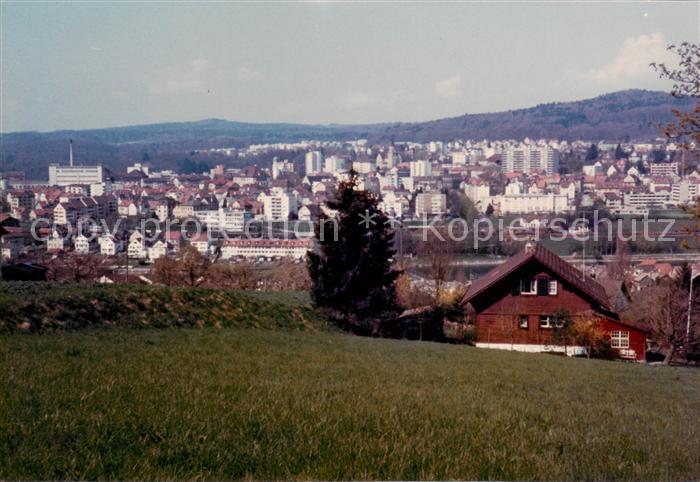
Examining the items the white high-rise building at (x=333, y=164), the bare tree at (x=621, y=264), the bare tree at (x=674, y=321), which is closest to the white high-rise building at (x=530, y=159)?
the white high-rise building at (x=333, y=164)

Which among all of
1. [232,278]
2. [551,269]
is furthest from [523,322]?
[232,278]

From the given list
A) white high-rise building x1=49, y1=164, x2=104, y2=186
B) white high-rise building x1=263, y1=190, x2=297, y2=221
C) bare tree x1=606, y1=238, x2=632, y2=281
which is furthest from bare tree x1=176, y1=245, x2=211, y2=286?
white high-rise building x1=263, y1=190, x2=297, y2=221

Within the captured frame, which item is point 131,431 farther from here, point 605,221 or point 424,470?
point 605,221

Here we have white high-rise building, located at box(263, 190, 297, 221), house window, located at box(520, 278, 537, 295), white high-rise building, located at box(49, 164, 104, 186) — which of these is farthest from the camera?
white high-rise building, located at box(263, 190, 297, 221)

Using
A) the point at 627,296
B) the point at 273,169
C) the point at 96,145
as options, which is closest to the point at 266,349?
the point at 627,296

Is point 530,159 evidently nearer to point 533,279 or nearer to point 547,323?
point 533,279

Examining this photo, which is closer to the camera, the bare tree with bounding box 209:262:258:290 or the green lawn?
A: the green lawn

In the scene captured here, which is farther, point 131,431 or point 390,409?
point 390,409

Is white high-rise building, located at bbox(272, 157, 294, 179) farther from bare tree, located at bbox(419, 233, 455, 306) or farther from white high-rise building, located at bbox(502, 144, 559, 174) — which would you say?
bare tree, located at bbox(419, 233, 455, 306)
